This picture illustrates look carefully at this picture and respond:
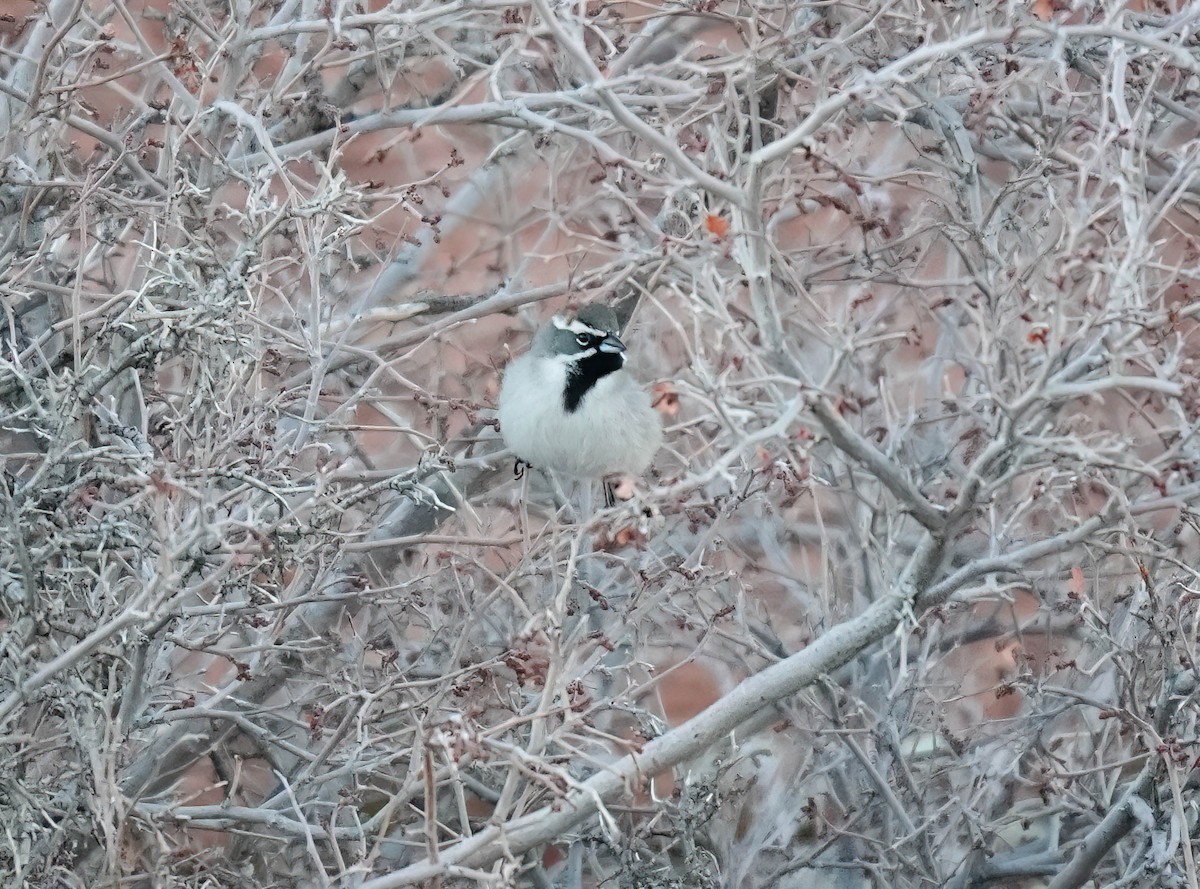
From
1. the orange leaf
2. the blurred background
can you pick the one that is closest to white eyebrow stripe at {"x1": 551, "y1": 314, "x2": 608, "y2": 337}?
the blurred background

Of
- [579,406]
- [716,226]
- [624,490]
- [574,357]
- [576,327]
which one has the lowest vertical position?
[579,406]

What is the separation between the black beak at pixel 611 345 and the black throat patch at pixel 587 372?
7 cm

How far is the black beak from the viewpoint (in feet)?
22.2

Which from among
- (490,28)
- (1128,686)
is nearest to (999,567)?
(1128,686)

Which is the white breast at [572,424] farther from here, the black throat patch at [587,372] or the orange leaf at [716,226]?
the orange leaf at [716,226]

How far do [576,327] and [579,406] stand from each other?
34 centimetres

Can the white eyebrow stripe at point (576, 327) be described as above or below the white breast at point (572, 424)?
above

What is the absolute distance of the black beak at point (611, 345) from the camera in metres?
6.76

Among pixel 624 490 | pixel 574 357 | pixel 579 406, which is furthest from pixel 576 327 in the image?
pixel 624 490

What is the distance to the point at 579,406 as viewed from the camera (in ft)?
22.3

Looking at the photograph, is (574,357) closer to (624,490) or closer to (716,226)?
(716,226)

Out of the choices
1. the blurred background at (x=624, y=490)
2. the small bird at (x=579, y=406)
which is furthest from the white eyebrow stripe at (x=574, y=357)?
the blurred background at (x=624, y=490)

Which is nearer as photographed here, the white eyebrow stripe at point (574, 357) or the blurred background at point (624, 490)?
the blurred background at point (624, 490)

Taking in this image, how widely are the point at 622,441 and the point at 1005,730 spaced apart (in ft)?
6.32
